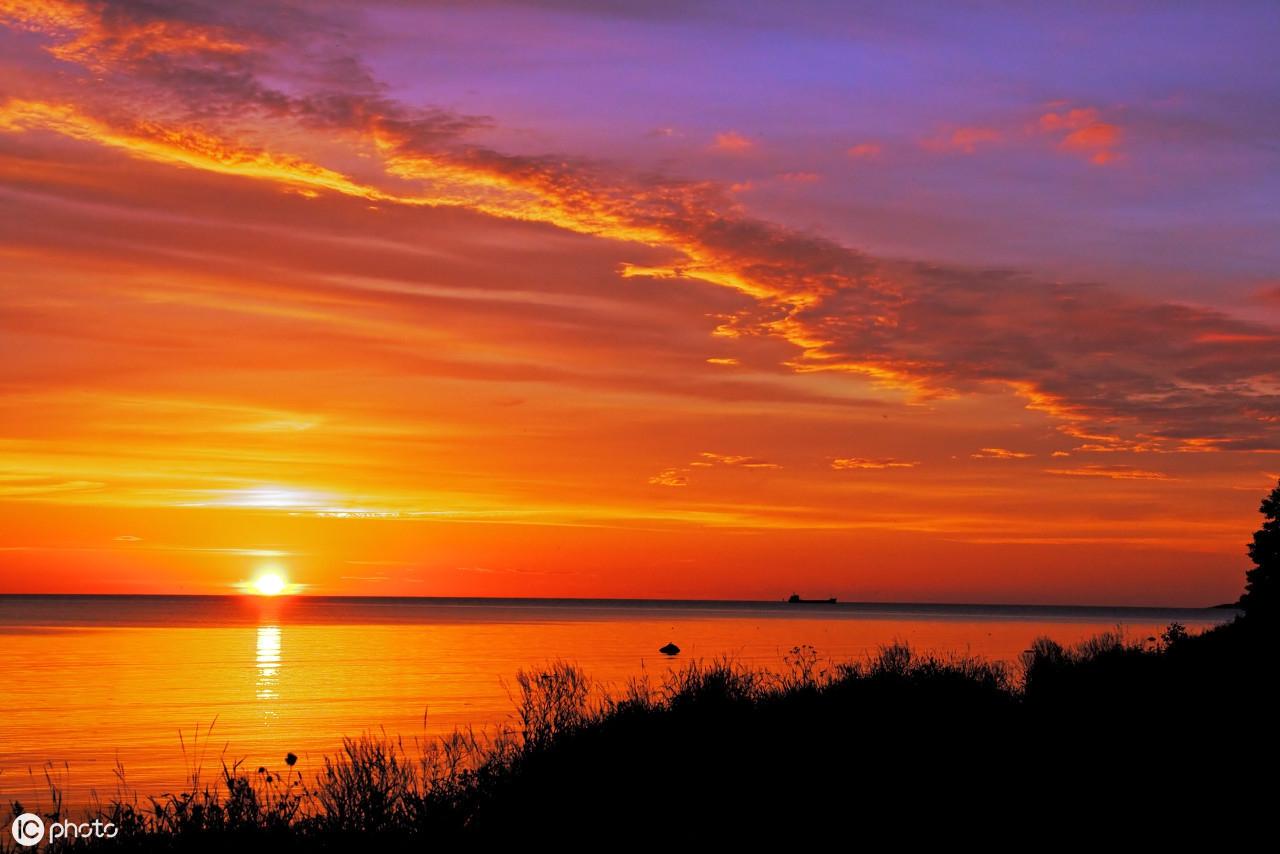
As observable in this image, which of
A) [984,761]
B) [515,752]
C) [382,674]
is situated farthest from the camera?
[382,674]

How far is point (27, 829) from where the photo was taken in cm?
1722

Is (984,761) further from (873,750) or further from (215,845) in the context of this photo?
(215,845)

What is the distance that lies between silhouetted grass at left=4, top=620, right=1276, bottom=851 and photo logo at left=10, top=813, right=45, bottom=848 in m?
0.33

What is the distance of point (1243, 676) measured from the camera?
28.2 meters

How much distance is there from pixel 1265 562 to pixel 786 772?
36590mm

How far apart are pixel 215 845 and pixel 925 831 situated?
32.3 feet

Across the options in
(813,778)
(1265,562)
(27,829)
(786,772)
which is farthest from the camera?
(1265,562)

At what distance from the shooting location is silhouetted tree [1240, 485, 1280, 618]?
152 ft

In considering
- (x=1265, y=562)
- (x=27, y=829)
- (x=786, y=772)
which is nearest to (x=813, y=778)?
(x=786, y=772)

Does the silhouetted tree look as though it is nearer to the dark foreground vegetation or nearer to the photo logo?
the dark foreground vegetation

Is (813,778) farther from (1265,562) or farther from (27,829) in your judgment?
(1265,562)

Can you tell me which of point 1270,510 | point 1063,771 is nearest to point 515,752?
point 1063,771

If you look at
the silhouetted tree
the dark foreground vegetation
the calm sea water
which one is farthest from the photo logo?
the silhouetted tree

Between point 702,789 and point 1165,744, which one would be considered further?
point 1165,744
